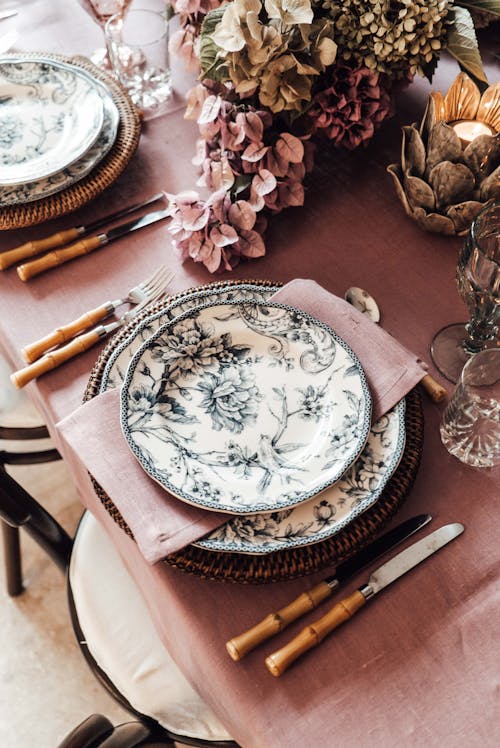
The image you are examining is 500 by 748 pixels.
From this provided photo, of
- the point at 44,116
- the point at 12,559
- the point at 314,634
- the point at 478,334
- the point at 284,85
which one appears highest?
the point at 284,85

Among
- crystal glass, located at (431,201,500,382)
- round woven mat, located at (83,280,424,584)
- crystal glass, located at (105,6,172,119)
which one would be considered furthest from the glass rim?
round woven mat, located at (83,280,424,584)

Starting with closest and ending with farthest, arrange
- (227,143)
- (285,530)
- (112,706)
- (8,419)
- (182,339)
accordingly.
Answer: (285,530)
(182,339)
(227,143)
(8,419)
(112,706)

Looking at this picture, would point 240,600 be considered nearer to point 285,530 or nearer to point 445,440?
point 285,530

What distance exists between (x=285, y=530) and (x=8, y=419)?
612mm

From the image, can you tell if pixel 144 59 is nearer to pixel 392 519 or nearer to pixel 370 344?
pixel 370 344

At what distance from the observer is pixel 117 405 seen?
664 millimetres

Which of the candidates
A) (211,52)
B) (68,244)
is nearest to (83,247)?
(68,244)

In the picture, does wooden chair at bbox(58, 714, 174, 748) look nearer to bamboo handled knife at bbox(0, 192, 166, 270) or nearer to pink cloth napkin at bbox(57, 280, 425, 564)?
pink cloth napkin at bbox(57, 280, 425, 564)

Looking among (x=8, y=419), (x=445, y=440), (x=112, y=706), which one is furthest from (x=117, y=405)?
(x=112, y=706)

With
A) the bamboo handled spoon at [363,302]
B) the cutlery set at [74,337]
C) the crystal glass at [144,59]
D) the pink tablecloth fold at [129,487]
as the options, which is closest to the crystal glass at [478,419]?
the bamboo handled spoon at [363,302]

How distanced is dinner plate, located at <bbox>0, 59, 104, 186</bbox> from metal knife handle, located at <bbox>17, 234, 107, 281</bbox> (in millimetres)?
98

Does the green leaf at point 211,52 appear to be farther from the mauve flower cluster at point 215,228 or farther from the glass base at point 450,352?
the glass base at point 450,352

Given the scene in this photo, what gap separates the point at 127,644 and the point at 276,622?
0.34m

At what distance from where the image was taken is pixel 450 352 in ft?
2.55
